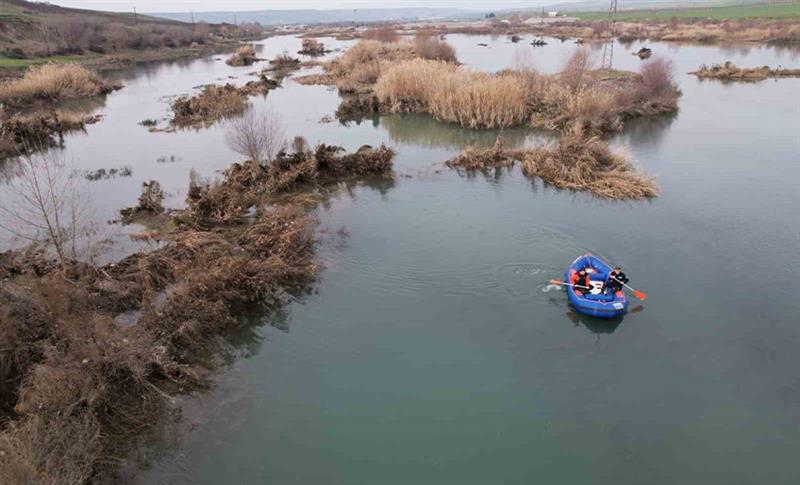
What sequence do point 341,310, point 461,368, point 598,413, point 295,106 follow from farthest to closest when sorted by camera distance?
point 295,106
point 341,310
point 461,368
point 598,413

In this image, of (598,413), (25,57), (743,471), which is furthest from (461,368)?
(25,57)

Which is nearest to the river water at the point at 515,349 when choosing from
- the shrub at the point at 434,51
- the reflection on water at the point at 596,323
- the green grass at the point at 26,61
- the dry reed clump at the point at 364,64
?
the reflection on water at the point at 596,323

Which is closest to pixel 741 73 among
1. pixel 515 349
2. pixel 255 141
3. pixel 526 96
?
pixel 526 96

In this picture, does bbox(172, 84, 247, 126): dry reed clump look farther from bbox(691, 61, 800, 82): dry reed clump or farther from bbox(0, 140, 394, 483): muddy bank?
bbox(691, 61, 800, 82): dry reed clump

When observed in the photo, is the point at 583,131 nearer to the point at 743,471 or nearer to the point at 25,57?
the point at 743,471

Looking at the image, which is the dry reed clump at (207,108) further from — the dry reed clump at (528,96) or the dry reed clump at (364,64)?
the dry reed clump at (528,96)

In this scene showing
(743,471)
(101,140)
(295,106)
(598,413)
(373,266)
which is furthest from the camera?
(295,106)
